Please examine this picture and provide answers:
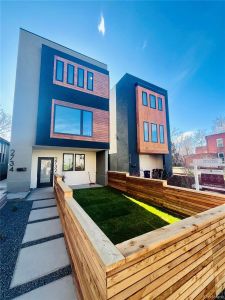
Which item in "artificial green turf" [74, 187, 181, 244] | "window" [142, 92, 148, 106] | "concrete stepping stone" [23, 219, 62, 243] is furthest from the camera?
"window" [142, 92, 148, 106]

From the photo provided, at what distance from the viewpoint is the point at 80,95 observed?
9320 mm

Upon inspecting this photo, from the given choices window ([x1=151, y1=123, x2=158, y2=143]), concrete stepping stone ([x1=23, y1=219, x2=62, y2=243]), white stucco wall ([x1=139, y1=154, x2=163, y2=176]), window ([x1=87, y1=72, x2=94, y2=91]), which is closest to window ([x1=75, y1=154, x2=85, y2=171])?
window ([x1=87, y1=72, x2=94, y2=91])

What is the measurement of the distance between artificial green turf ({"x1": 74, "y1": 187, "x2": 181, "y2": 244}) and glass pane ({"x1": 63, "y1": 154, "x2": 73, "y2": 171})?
4.25 meters

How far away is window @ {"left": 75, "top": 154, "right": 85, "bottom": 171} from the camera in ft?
34.1

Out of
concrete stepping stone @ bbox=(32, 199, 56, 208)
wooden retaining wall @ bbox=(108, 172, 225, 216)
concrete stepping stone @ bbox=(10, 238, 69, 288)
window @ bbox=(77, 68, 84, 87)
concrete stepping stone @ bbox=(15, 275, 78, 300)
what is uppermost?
window @ bbox=(77, 68, 84, 87)

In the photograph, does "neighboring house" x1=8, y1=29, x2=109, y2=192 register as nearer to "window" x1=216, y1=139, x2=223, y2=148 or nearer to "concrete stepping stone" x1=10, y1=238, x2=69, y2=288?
"concrete stepping stone" x1=10, y1=238, x2=69, y2=288

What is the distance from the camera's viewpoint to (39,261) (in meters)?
2.56

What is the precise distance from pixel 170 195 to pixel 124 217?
1.88 metres

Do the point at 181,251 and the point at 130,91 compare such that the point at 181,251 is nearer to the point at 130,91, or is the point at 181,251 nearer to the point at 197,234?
the point at 197,234

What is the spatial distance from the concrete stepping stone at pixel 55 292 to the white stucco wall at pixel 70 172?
7778 millimetres

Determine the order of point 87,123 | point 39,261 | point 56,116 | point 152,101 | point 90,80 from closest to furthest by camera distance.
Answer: point 39,261 → point 56,116 → point 87,123 → point 90,80 → point 152,101

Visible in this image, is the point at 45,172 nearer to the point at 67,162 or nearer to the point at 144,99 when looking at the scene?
the point at 67,162

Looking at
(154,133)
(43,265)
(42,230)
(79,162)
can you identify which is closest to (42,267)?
(43,265)

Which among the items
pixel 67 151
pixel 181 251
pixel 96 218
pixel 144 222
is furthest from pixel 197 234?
pixel 67 151
